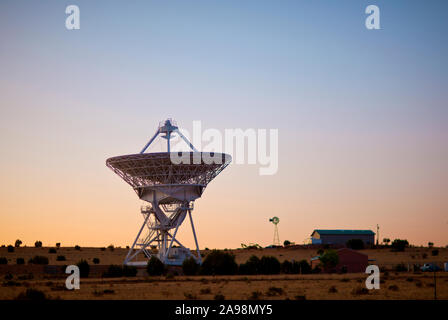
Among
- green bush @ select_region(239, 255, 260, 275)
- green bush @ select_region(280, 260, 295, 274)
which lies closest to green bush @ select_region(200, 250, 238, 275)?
green bush @ select_region(239, 255, 260, 275)

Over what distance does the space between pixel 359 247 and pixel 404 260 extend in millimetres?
18088

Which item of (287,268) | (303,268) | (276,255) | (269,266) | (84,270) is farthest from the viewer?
(276,255)

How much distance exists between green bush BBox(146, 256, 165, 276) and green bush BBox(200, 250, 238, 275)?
4563mm

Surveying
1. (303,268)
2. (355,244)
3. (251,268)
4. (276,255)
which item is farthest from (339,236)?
(251,268)

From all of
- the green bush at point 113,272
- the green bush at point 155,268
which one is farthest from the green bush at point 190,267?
the green bush at point 113,272

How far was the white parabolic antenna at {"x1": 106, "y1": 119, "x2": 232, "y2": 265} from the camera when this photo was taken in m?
67.7

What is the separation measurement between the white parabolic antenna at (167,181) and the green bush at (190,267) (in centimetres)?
317

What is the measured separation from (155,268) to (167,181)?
9.94 meters

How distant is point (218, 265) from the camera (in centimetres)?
7006

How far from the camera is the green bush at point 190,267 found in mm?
69938

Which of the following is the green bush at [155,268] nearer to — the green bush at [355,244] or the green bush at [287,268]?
the green bush at [287,268]

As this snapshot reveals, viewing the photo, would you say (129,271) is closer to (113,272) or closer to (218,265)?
(113,272)

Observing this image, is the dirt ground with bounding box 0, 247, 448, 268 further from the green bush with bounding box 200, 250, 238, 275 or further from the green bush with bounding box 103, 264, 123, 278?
the green bush with bounding box 200, 250, 238, 275
